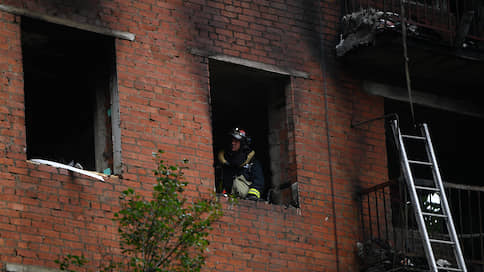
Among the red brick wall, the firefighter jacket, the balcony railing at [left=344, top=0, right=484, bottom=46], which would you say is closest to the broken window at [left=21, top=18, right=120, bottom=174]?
the red brick wall

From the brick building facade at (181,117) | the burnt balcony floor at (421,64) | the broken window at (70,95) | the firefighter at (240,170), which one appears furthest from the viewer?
the burnt balcony floor at (421,64)

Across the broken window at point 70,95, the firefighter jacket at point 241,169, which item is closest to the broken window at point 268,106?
the firefighter jacket at point 241,169

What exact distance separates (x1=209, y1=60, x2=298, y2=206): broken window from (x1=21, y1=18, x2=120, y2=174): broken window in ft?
5.11

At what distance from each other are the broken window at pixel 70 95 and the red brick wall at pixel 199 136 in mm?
291

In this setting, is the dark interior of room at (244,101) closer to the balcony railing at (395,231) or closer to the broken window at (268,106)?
the broken window at (268,106)

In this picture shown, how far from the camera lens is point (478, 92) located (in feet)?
57.2

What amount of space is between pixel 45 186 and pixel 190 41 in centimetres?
299

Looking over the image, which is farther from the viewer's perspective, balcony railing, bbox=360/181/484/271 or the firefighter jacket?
the firefighter jacket

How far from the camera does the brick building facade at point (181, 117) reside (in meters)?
13.2

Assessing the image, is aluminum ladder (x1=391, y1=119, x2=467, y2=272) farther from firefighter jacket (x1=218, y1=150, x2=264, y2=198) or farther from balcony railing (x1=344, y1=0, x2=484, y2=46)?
firefighter jacket (x1=218, y1=150, x2=264, y2=198)

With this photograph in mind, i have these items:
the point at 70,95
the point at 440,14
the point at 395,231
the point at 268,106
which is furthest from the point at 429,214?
the point at 70,95

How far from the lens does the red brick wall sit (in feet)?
42.8

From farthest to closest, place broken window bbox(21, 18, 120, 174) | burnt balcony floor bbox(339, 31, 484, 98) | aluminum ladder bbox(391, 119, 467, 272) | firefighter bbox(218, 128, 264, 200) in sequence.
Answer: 1. burnt balcony floor bbox(339, 31, 484, 98)
2. firefighter bbox(218, 128, 264, 200)
3. broken window bbox(21, 18, 120, 174)
4. aluminum ladder bbox(391, 119, 467, 272)

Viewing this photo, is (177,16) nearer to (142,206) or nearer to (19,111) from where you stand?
(19,111)
